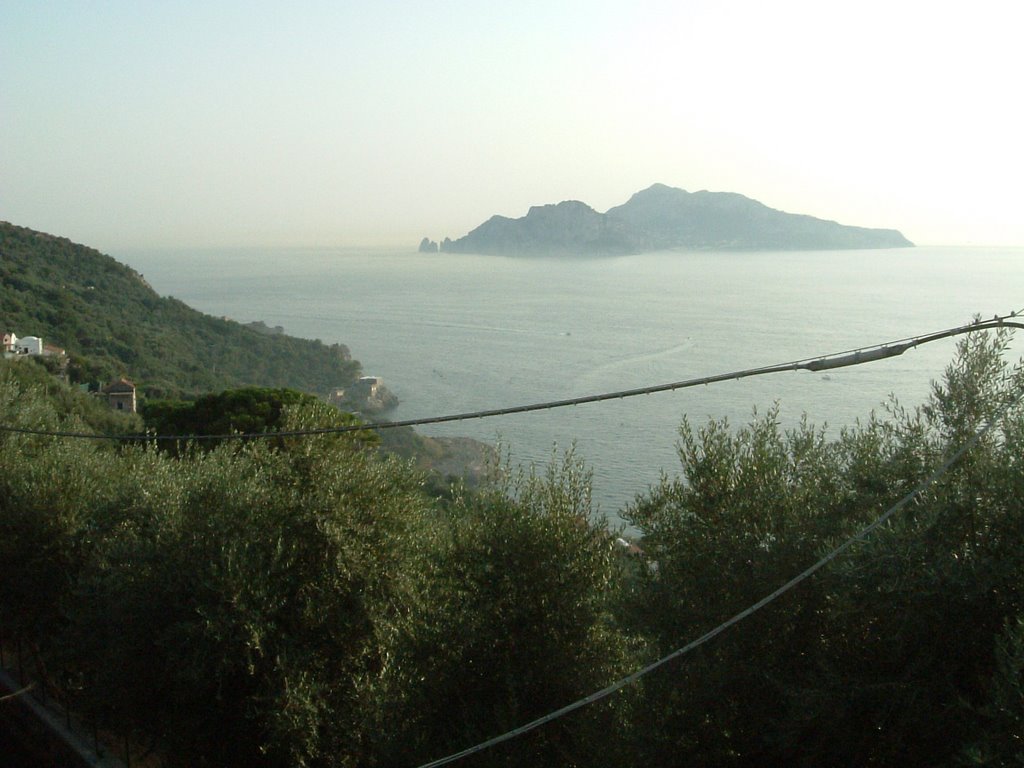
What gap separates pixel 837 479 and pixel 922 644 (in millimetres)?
1611

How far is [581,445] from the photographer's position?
61.3 ft

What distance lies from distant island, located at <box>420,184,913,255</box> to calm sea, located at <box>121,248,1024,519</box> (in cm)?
198

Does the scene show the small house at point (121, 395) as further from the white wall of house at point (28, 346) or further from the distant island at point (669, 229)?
the distant island at point (669, 229)

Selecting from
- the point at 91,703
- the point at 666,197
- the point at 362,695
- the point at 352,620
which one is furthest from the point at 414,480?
the point at 666,197

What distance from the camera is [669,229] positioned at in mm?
68688

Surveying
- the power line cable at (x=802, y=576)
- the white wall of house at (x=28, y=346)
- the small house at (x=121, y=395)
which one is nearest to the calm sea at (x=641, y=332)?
the power line cable at (x=802, y=576)

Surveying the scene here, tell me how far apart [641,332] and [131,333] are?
22149 millimetres

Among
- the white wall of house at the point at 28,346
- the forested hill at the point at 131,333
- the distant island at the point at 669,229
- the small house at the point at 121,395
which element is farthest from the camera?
the distant island at the point at 669,229

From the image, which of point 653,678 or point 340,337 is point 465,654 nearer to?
point 653,678

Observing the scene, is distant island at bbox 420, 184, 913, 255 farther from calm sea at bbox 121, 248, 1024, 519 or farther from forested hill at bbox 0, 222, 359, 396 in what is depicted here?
forested hill at bbox 0, 222, 359, 396

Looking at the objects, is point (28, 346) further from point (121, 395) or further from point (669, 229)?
point (669, 229)

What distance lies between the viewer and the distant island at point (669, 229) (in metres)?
52.7

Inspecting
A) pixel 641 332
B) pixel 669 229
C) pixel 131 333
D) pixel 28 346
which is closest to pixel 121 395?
pixel 28 346

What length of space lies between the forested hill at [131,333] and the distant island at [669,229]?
94.8 feet
